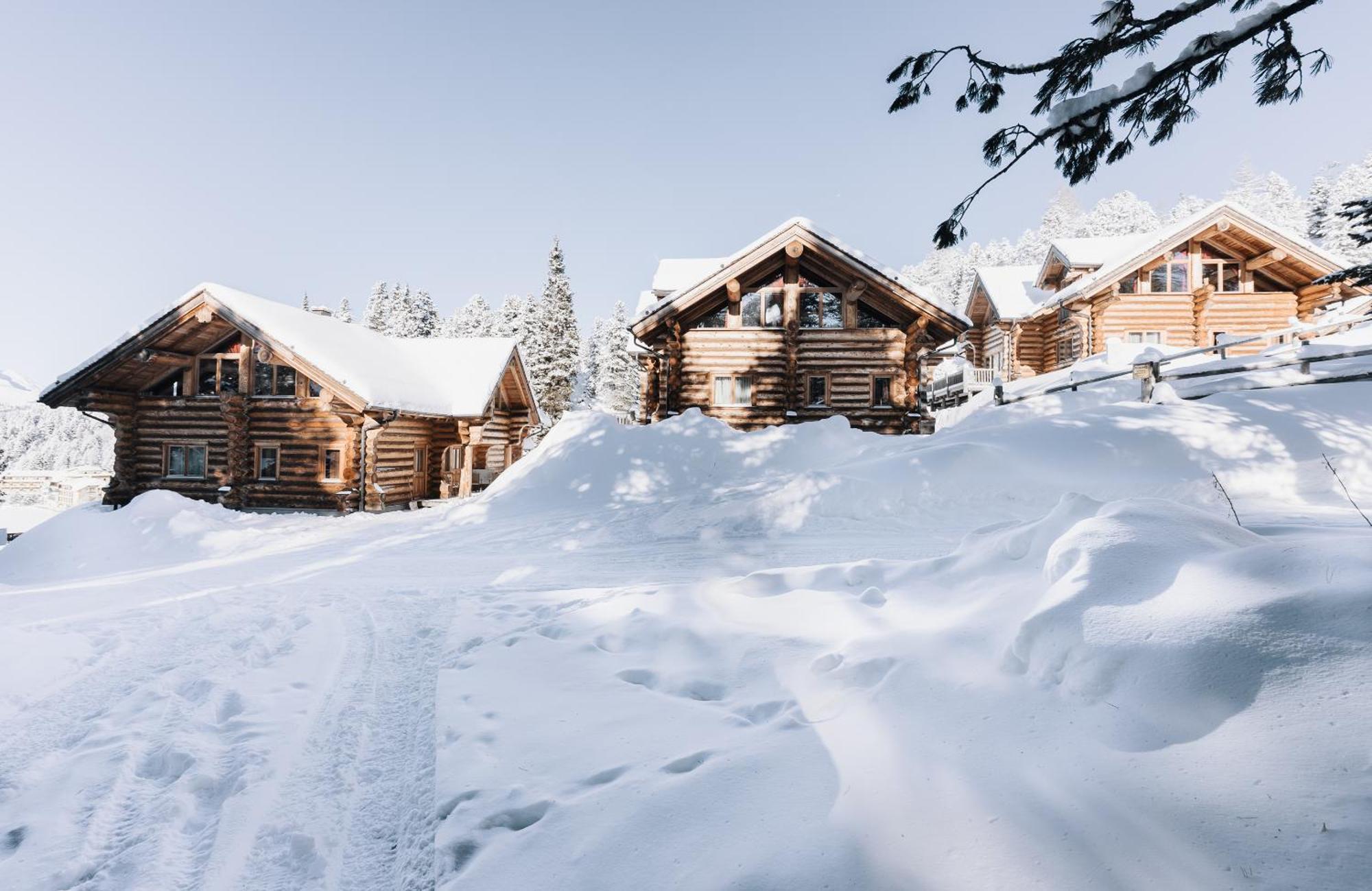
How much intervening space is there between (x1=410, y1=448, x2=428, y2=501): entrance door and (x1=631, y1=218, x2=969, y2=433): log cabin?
871cm

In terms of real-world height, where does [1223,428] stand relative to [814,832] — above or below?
above

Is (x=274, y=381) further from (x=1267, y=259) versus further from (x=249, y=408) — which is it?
(x=1267, y=259)

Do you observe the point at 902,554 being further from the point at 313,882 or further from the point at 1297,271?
the point at 1297,271

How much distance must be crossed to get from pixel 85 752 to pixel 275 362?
18037mm

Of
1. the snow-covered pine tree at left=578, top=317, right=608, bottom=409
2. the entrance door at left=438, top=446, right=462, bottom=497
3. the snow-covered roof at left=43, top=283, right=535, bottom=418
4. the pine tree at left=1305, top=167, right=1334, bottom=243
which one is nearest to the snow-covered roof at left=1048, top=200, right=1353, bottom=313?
the snow-covered roof at left=43, top=283, right=535, bottom=418

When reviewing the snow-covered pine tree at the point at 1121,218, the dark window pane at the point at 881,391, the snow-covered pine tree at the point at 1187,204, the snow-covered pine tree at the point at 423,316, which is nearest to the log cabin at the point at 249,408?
the dark window pane at the point at 881,391

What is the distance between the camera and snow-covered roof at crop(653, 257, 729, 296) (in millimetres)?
24594

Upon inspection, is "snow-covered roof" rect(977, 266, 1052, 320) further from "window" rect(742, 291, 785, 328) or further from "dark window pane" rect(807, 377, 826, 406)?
"window" rect(742, 291, 785, 328)

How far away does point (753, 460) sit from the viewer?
502 inches

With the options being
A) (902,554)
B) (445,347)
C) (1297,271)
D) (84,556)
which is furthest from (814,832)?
(1297,271)

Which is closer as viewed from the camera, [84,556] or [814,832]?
[814,832]

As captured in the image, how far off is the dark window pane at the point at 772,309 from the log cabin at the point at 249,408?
440 inches

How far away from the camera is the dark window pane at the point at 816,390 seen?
18391 mm

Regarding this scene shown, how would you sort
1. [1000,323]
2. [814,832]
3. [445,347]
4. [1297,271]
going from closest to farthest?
1. [814,832]
2. [1297,271]
3. [445,347]
4. [1000,323]
